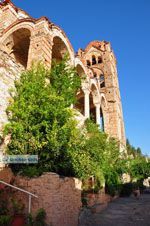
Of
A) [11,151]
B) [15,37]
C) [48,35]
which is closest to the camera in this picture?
[11,151]

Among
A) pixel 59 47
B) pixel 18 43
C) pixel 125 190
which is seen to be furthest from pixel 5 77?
pixel 125 190

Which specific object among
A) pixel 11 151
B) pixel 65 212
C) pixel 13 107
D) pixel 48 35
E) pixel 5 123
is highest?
pixel 48 35

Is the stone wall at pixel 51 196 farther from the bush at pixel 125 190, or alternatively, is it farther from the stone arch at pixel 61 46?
the bush at pixel 125 190

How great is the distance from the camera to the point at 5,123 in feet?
18.2

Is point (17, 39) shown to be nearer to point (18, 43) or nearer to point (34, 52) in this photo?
point (18, 43)

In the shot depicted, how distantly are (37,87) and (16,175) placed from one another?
316 centimetres

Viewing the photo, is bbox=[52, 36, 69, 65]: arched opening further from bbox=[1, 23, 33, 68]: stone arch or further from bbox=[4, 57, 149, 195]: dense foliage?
bbox=[4, 57, 149, 195]: dense foliage

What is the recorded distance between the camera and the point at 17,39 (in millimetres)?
12023

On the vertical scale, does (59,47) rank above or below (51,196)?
above

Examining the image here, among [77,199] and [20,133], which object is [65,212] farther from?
[20,133]

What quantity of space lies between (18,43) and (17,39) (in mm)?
480

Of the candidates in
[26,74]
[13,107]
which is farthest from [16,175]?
[26,74]

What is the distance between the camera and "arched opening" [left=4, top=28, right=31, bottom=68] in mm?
11503

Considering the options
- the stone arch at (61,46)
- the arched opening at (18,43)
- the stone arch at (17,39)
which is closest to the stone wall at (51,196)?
the stone arch at (17,39)
